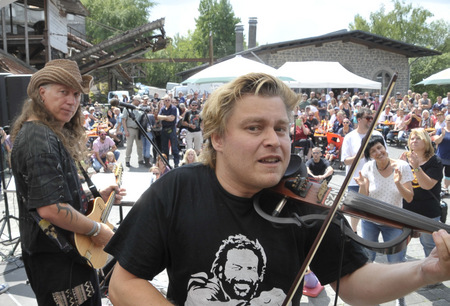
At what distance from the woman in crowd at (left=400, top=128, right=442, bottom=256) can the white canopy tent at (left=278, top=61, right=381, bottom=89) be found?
941 centimetres

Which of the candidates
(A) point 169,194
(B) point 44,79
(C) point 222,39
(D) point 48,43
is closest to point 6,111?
(B) point 44,79

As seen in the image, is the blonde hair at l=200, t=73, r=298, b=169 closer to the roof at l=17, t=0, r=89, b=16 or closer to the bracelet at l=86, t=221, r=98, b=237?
the bracelet at l=86, t=221, r=98, b=237

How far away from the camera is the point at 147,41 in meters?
20.0

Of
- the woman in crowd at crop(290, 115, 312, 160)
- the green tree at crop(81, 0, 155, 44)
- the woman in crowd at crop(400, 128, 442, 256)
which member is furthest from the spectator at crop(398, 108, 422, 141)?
the green tree at crop(81, 0, 155, 44)

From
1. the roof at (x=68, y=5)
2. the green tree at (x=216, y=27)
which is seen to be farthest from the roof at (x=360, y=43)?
the green tree at (x=216, y=27)

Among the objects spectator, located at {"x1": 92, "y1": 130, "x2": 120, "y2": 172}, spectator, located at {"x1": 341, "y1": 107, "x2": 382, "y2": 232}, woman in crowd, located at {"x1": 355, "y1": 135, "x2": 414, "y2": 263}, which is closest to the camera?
woman in crowd, located at {"x1": 355, "y1": 135, "x2": 414, "y2": 263}

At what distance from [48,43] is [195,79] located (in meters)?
8.42

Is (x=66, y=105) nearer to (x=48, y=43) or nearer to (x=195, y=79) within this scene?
(x=195, y=79)

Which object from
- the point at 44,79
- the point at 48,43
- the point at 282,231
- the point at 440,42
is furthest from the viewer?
the point at 440,42

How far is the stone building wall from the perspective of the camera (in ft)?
86.5

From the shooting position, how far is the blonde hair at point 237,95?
136 centimetres

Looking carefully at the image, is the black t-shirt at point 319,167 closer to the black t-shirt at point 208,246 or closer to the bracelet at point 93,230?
the bracelet at point 93,230

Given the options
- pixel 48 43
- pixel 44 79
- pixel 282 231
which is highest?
pixel 48 43

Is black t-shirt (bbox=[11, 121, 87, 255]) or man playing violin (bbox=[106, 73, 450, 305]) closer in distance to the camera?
man playing violin (bbox=[106, 73, 450, 305])
